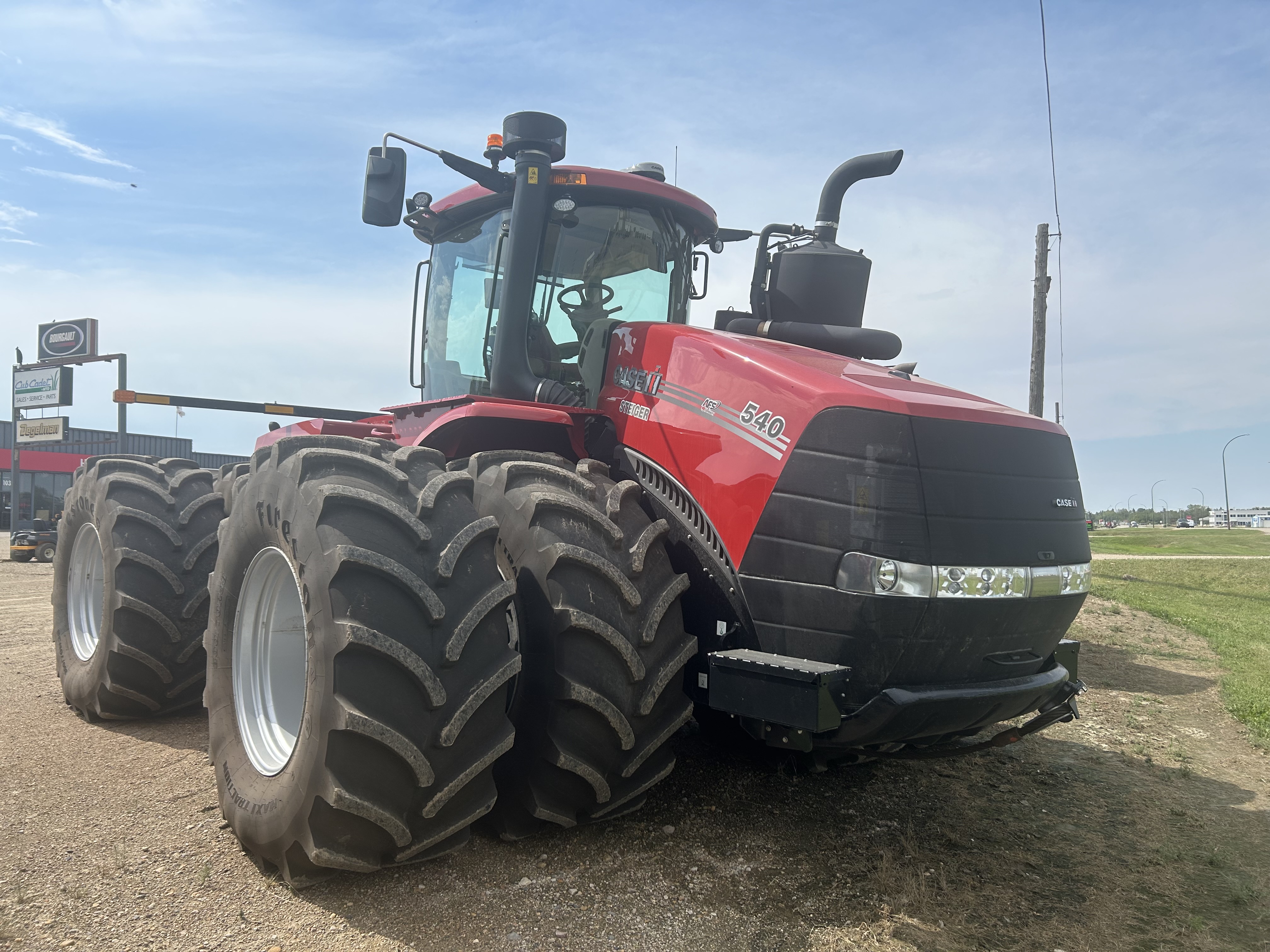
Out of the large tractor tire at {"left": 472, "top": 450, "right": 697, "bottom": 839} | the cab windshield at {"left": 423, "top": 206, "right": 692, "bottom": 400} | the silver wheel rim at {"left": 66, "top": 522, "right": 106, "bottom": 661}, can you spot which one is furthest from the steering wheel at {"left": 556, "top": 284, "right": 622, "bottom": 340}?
the silver wheel rim at {"left": 66, "top": 522, "right": 106, "bottom": 661}

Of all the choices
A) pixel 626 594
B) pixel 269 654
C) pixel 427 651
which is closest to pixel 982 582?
pixel 626 594

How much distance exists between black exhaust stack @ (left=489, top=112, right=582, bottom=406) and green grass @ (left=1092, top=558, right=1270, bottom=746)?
559 cm

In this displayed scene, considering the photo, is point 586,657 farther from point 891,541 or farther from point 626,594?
point 891,541

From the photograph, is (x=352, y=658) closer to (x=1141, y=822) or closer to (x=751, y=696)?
(x=751, y=696)

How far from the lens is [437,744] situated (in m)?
2.90

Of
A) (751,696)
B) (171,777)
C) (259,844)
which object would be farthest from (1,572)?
(751,696)

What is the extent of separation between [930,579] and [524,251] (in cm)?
246

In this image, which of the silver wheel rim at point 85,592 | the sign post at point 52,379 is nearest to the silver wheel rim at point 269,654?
the silver wheel rim at point 85,592

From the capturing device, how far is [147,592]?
16.5ft

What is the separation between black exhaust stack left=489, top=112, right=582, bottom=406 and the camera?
14.1 ft

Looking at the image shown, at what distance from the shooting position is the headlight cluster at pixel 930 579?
305cm

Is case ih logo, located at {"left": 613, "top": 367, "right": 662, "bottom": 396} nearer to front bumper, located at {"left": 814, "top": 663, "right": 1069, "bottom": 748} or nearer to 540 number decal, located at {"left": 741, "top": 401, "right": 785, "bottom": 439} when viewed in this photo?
540 number decal, located at {"left": 741, "top": 401, "right": 785, "bottom": 439}

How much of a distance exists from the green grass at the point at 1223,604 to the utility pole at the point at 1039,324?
3.71m

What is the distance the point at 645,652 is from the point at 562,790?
57cm
